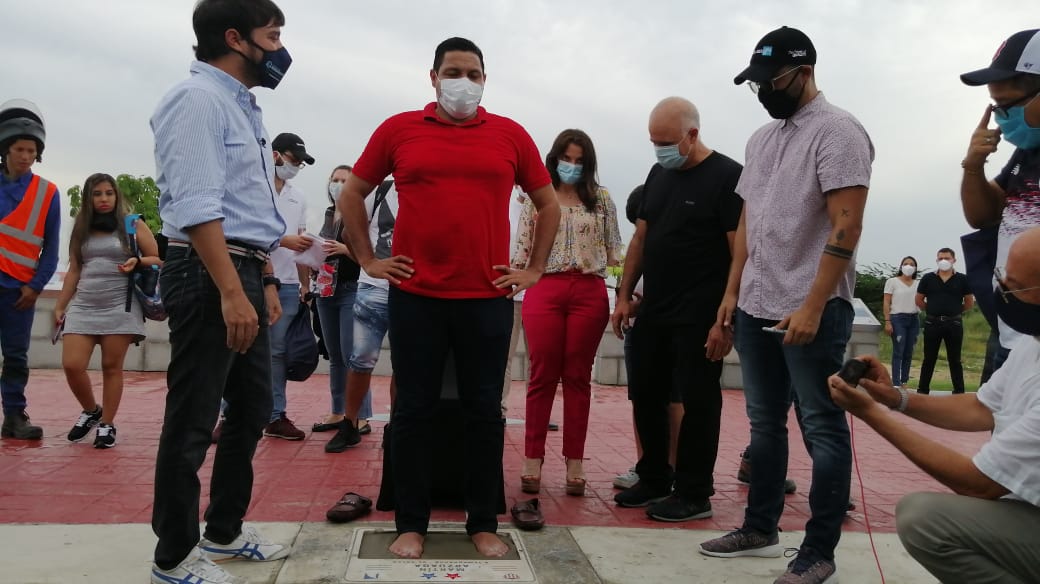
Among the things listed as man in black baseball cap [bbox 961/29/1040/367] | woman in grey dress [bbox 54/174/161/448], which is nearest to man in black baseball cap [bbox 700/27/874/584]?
man in black baseball cap [bbox 961/29/1040/367]

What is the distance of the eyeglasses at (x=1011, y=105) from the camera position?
264cm

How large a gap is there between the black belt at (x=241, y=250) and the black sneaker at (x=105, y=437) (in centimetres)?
290

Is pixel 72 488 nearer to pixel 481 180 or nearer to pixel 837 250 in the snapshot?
pixel 481 180

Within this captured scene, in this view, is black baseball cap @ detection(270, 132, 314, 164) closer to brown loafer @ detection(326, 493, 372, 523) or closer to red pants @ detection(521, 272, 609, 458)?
red pants @ detection(521, 272, 609, 458)

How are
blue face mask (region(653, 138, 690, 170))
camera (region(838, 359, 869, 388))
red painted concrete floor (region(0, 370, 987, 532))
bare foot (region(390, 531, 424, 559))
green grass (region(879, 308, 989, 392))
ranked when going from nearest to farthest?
camera (region(838, 359, 869, 388))
bare foot (region(390, 531, 424, 559))
red painted concrete floor (region(0, 370, 987, 532))
blue face mask (region(653, 138, 690, 170))
green grass (region(879, 308, 989, 392))

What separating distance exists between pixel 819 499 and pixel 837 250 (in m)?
0.93

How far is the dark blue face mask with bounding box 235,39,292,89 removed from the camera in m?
2.94

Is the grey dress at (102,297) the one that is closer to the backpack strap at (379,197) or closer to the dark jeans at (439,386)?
the backpack strap at (379,197)

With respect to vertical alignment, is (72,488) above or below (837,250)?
below

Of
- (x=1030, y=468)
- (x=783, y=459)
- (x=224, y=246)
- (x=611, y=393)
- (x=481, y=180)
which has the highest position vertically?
(x=481, y=180)

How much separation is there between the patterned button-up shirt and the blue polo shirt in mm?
4634

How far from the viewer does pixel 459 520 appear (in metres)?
3.79

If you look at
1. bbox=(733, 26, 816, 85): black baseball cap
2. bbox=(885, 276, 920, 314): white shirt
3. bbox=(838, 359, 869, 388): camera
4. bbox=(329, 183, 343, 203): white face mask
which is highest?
bbox=(733, 26, 816, 85): black baseball cap

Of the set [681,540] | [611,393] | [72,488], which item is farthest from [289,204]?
[611,393]
